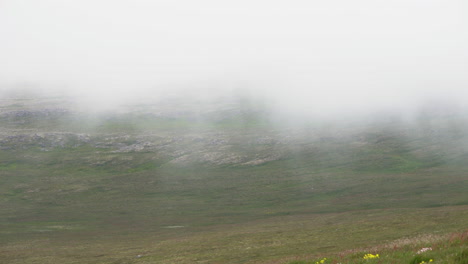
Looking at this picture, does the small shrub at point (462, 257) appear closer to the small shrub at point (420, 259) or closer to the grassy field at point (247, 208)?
the grassy field at point (247, 208)

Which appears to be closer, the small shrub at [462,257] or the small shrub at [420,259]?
the small shrub at [462,257]

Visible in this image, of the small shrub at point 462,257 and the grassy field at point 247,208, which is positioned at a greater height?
the small shrub at point 462,257

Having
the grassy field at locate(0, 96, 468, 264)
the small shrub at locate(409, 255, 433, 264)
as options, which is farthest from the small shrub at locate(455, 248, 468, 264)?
the small shrub at locate(409, 255, 433, 264)

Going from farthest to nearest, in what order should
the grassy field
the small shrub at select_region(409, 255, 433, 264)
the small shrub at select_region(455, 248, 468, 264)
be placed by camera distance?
the grassy field → the small shrub at select_region(409, 255, 433, 264) → the small shrub at select_region(455, 248, 468, 264)

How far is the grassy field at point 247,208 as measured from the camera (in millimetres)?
45656

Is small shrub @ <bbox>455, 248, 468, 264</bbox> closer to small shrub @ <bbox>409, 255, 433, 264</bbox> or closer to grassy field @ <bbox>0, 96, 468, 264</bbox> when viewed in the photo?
grassy field @ <bbox>0, 96, 468, 264</bbox>

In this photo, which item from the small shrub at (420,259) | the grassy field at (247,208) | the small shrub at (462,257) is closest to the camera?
the small shrub at (462,257)

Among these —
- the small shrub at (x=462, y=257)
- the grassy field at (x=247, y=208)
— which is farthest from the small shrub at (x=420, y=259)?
the small shrub at (x=462, y=257)

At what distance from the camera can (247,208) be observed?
4417 inches

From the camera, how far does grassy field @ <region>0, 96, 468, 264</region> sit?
45.7m

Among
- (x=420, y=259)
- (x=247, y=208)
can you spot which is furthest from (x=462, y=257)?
(x=247, y=208)

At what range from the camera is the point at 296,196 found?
123062 millimetres

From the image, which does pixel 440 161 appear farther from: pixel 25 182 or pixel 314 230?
pixel 25 182

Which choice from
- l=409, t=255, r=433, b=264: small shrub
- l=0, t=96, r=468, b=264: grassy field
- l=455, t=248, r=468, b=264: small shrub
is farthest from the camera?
l=0, t=96, r=468, b=264: grassy field
